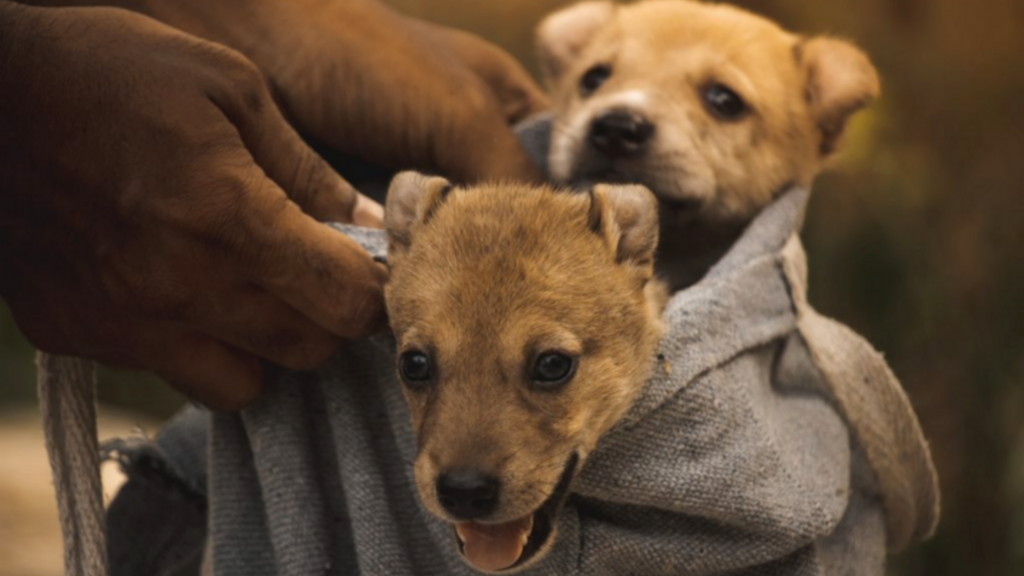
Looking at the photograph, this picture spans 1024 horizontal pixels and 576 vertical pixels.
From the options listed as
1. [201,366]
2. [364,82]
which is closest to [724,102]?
[364,82]

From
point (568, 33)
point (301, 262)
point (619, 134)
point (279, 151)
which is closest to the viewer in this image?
point (301, 262)

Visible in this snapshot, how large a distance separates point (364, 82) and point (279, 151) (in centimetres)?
32

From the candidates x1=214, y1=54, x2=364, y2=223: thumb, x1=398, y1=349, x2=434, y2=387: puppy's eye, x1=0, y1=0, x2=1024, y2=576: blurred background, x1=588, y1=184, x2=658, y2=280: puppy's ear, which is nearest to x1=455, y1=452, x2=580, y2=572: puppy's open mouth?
x1=398, y1=349, x2=434, y2=387: puppy's eye

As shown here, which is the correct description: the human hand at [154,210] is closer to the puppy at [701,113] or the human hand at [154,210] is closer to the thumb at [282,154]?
the thumb at [282,154]

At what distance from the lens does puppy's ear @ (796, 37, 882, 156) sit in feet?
7.87

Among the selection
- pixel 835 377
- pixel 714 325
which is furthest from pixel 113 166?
pixel 835 377

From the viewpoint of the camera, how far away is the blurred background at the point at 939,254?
12.1 ft

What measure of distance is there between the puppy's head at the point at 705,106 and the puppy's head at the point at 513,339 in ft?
2.12

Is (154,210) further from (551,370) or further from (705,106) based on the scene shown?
(705,106)

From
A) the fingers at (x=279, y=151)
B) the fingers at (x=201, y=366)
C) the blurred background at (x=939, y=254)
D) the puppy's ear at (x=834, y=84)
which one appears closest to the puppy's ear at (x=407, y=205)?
the fingers at (x=279, y=151)

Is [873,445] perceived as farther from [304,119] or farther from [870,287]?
[870,287]

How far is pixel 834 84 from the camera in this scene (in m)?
2.42

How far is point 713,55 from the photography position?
238cm

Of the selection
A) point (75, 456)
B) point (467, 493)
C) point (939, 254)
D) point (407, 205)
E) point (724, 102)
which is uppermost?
point (407, 205)
